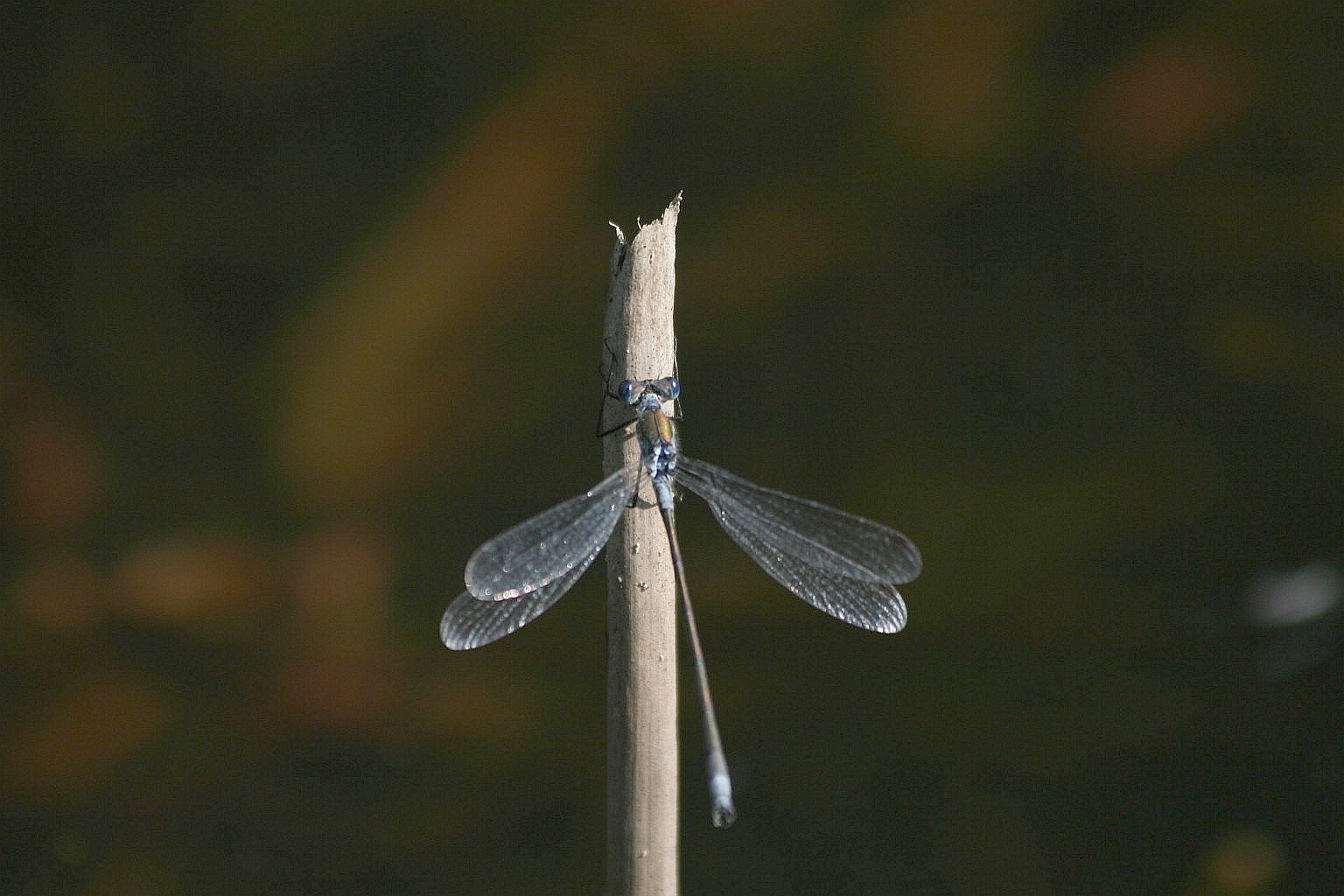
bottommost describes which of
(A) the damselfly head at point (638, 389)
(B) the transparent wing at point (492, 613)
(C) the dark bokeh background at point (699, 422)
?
(B) the transparent wing at point (492, 613)

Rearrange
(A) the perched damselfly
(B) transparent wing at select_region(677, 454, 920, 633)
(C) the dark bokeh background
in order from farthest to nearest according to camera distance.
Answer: (C) the dark bokeh background → (B) transparent wing at select_region(677, 454, 920, 633) → (A) the perched damselfly

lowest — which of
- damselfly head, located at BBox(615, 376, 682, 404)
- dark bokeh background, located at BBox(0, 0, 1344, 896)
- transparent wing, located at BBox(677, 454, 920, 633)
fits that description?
damselfly head, located at BBox(615, 376, 682, 404)

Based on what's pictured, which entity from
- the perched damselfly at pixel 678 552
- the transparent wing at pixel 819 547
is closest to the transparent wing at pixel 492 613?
the perched damselfly at pixel 678 552

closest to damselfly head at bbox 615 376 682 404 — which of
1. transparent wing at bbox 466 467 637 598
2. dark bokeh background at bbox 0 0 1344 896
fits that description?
transparent wing at bbox 466 467 637 598

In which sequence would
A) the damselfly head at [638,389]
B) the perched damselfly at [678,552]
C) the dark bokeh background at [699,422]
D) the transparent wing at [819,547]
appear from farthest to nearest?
the dark bokeh background at [699,422] → the transparent wing at [819,547] → the perched damselfly at [678,552] → the damselfly head at [638,389]

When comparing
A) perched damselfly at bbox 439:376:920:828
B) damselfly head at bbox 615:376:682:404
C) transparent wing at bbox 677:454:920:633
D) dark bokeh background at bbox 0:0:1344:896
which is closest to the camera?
damselfly head at bbox 615:376:682:404

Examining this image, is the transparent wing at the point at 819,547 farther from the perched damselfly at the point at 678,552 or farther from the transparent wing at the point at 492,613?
the transparent wing at the point at 492,613

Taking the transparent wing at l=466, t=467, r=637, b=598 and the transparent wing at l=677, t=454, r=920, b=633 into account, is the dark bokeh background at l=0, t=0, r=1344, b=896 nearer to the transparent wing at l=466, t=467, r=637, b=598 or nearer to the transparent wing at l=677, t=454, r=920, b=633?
the transparent wing at l=677, t=454, r=920, b=633

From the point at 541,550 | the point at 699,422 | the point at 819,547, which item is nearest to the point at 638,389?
the point at 541,550
